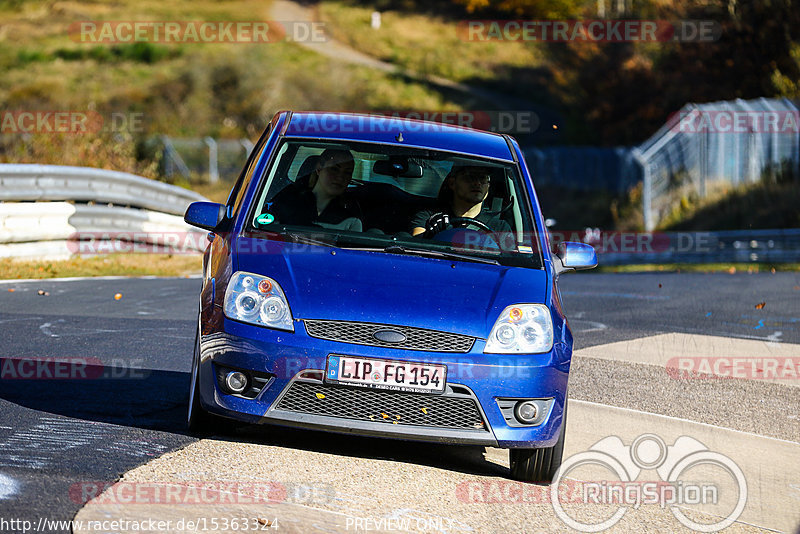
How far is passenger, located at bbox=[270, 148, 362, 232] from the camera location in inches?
268

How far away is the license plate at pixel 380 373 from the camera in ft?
18.9

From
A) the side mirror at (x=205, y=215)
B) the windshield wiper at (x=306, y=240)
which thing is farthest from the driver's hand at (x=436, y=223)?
the side mirror at (x=205, y=215)

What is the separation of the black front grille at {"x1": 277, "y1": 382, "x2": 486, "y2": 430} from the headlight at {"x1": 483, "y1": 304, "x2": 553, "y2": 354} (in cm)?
32

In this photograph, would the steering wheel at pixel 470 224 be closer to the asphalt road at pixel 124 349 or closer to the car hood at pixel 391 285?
the car hood at pixel 391 285

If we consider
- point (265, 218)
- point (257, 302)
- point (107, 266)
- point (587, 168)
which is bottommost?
point (107, 266)

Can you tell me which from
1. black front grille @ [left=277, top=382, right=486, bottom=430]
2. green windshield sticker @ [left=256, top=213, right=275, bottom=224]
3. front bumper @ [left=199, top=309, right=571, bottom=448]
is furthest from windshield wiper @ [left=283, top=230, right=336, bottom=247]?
black front grille @ [left=277, top=382, right=486, bottom=430]

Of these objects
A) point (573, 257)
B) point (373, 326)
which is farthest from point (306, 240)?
point (573, 257)

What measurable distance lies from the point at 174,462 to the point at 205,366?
53 centimetres

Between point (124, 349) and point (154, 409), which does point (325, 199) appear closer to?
point (154, 409)

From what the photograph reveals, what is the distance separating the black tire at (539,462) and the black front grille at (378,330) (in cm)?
70

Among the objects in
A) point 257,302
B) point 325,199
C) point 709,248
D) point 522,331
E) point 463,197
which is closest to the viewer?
point 257,302

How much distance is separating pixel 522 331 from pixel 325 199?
1.57 m

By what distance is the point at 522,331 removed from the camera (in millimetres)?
6043

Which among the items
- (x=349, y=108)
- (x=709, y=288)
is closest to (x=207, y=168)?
(x=349, y=108)
